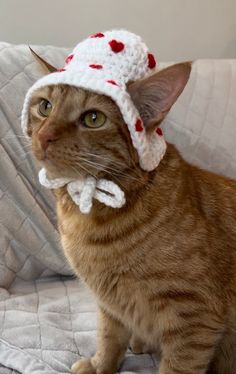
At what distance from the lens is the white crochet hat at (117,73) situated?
3.22ft

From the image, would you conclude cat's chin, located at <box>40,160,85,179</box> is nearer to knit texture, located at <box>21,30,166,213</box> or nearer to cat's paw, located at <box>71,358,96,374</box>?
knit texture, located at <box>21,30,166,213</box>

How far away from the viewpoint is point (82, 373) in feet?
4.26

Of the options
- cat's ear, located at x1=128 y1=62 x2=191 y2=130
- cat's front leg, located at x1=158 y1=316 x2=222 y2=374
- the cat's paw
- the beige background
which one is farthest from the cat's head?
the beige background

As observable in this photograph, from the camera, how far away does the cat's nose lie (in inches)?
39.3

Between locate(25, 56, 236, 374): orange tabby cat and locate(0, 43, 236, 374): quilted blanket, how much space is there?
0.25 m

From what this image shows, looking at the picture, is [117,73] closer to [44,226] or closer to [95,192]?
[95,192]

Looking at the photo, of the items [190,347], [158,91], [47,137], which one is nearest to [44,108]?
[47,137]

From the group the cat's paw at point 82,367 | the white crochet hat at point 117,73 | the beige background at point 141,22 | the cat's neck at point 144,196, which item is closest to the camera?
the white crochet hat at point 117,73

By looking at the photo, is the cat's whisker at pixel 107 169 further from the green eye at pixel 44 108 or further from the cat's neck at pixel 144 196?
the green eye at pixel 44 108

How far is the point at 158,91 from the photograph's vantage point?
102 centimetres

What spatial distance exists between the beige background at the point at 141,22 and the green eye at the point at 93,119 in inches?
42.9

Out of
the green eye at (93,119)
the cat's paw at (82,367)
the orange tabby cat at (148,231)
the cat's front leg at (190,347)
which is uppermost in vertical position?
the green eye at (93,119)

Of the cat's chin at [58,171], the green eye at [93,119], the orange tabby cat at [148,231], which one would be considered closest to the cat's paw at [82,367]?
the orange tabby cat at [148,231]

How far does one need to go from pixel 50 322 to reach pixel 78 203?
20.5 inches
